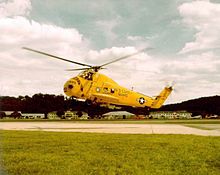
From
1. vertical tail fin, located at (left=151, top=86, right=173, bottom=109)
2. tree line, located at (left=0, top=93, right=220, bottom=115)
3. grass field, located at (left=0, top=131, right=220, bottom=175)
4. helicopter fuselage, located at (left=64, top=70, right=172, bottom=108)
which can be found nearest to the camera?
grass field, located at (left=0, top=131, right=220, bottom=175)

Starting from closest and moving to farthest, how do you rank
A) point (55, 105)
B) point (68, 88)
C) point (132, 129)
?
point (132, 129) → point (68, 88) → point (55, 105)

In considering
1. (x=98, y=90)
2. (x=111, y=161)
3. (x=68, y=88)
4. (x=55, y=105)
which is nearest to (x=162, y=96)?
→ (x=98, y=90)

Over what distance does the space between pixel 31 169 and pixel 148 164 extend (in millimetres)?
3435

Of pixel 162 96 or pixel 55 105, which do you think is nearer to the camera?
pixel 162 96

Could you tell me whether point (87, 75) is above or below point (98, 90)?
above

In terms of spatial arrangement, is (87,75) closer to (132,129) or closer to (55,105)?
(132,129)

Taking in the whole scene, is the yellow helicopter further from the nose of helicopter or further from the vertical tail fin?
the vertical tail fin

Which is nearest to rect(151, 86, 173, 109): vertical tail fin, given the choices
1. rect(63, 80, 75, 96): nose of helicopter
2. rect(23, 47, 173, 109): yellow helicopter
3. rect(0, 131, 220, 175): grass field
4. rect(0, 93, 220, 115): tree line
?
rect(23, 47, 173, 109): yellow helicopter

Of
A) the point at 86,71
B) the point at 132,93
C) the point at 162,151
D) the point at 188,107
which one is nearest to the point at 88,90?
the point at 86,71

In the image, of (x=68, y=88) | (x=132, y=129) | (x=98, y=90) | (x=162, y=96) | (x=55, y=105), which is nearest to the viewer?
(x=132, y=129)

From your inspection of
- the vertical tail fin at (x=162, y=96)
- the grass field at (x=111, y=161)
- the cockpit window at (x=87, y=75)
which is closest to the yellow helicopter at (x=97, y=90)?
the cockpit window at (x=87, y=75)

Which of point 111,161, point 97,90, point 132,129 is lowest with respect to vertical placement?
point 111,161

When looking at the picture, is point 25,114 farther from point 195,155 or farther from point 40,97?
point 195,155

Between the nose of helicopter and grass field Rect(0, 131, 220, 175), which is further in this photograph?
the nose of helicopter
